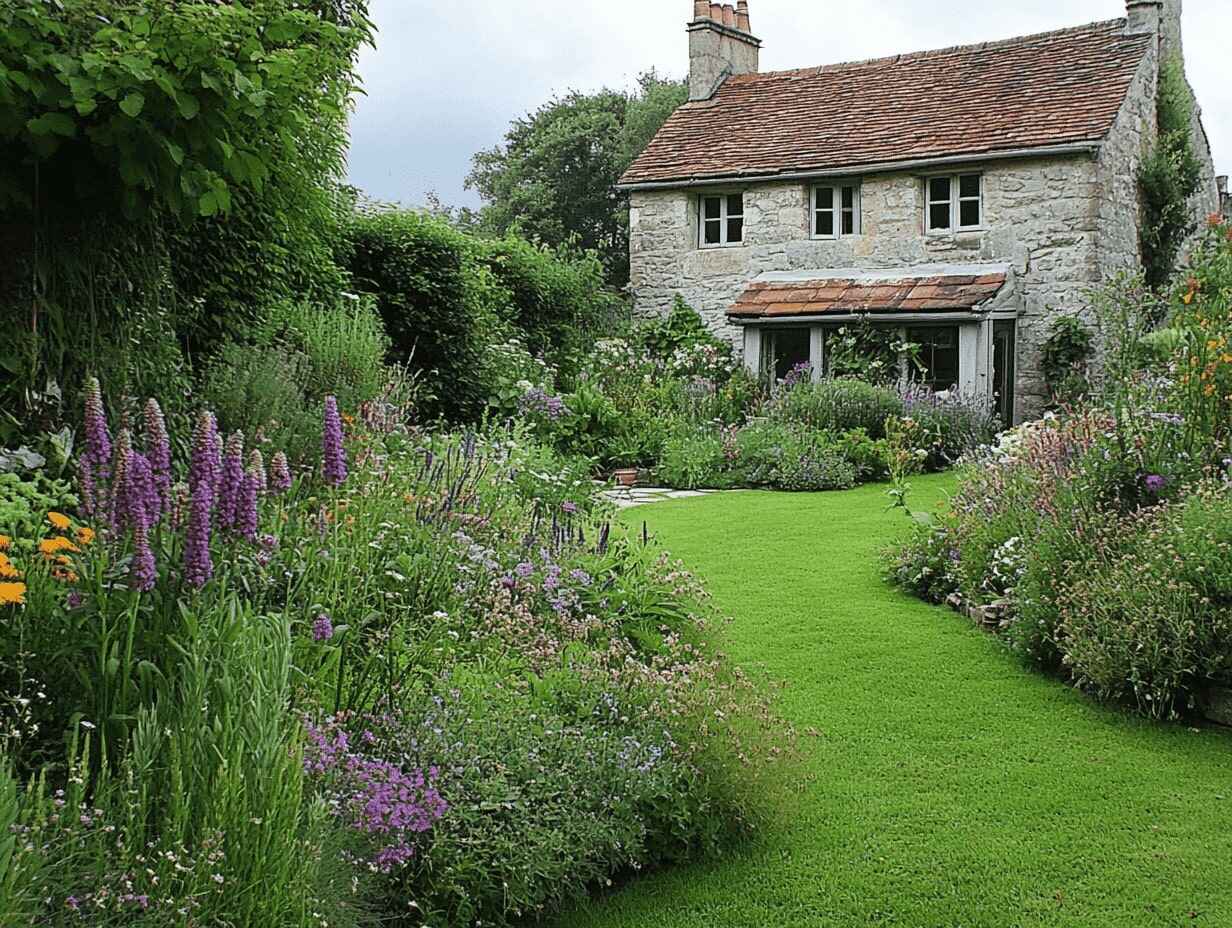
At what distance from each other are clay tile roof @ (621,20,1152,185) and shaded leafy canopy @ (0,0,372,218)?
15602mm

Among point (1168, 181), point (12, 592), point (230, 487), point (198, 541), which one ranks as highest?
point (1168, 181)

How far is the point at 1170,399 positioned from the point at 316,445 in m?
4.72

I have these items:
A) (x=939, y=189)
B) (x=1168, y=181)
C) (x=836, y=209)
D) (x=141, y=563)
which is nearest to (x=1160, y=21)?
(x=1168, y=181)

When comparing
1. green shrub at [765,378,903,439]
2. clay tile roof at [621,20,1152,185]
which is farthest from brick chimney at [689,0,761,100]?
green shrub at [765,378,903,439]

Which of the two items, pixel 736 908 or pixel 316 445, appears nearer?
pixel 736 908

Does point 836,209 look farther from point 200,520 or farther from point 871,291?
point 200,520

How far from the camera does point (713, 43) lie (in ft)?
76.5

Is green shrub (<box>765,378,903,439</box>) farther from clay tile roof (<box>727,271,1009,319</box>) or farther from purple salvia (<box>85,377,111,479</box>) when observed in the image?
purple salvia (<box>85,377,111,479</box>)

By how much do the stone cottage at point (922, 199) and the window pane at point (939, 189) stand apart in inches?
1.1

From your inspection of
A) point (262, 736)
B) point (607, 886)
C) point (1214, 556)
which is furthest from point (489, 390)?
point (262, 736)

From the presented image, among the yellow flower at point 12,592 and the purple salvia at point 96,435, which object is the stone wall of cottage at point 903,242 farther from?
the yellow flower at point 12,592

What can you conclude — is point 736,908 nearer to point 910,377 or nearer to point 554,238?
point 910,377

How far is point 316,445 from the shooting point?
684 centimetres

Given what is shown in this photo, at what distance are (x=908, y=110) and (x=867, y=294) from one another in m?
3.96
